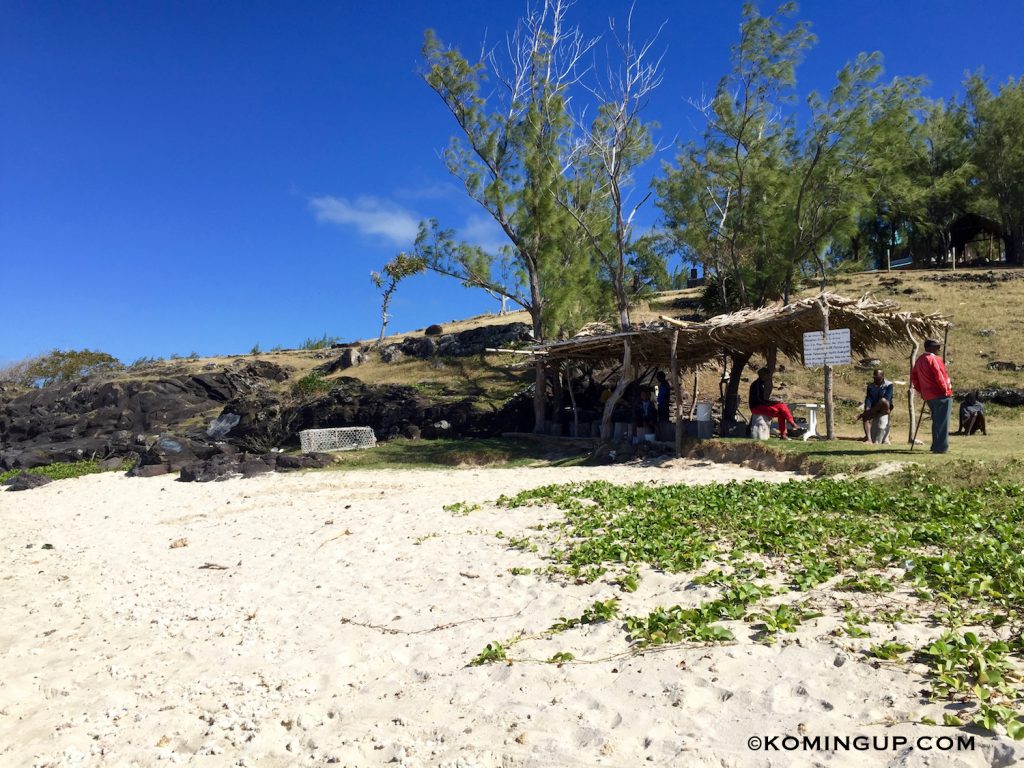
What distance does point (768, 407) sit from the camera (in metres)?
12.6

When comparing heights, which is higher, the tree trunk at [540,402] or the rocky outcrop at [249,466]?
the tree trunk at [540,402]

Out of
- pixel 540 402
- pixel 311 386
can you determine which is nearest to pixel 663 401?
pixel 540 402

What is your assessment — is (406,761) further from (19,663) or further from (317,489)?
(317,489)

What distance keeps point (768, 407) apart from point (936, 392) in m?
3.44

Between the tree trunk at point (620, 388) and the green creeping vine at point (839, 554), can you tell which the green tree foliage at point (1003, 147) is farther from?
the green creeping vine at point (839, 554)

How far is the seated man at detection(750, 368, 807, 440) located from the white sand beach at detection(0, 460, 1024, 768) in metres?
6.08

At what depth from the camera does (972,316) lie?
23.7 meters

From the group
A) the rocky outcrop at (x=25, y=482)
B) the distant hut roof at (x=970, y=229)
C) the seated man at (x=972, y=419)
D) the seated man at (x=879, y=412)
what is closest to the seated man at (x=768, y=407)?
the seated man at (x=879, y=412)

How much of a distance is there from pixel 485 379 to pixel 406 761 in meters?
22.7

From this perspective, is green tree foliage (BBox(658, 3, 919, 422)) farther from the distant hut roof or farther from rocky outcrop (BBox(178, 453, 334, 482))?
the distant hut roof

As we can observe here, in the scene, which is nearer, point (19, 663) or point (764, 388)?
point (19, 663)

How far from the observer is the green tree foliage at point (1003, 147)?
107ft

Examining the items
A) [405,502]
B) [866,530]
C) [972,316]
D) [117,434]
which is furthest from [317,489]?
[972,316]

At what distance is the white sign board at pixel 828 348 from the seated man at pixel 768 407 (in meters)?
1.31
